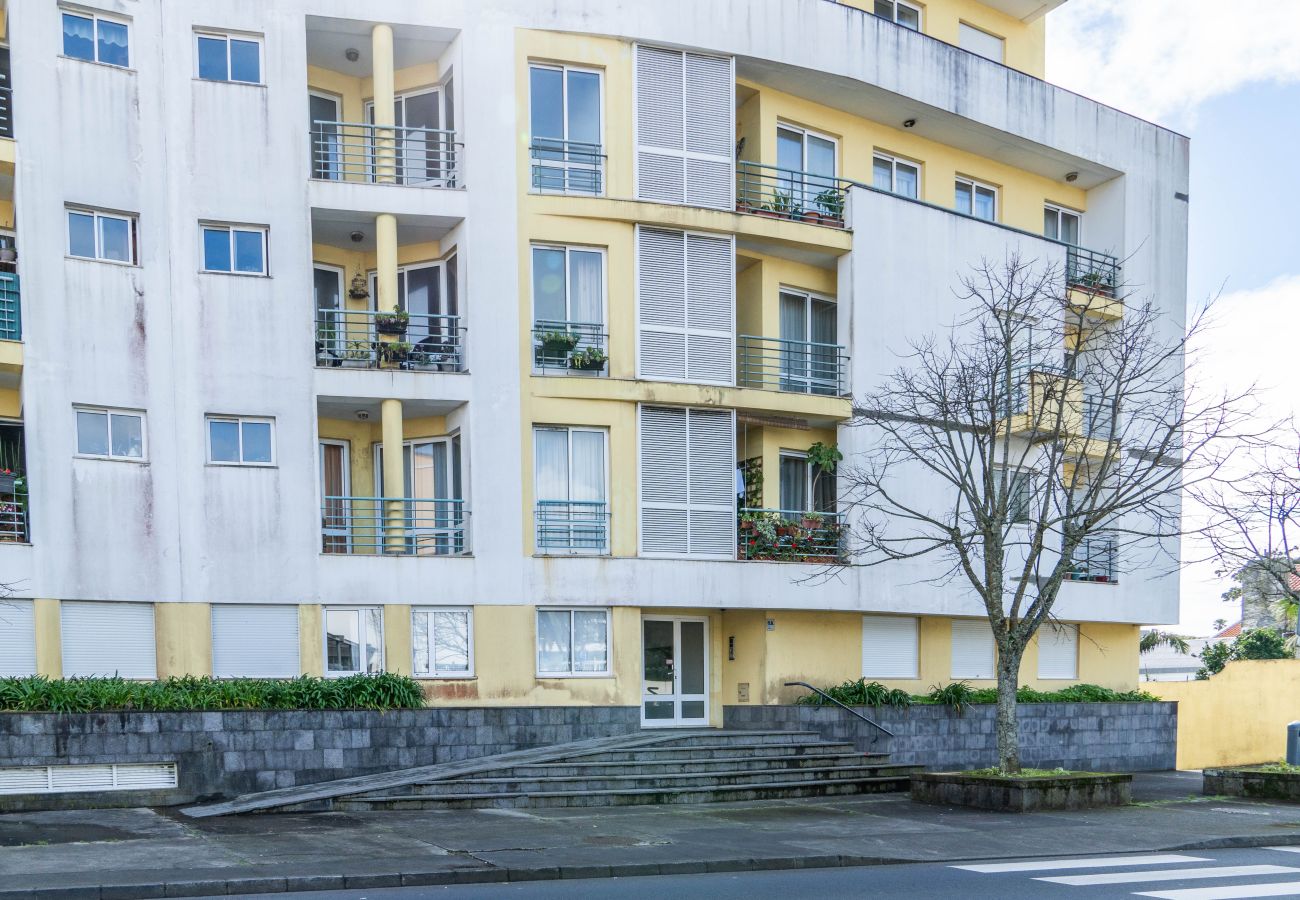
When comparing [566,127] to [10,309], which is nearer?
[10,309]

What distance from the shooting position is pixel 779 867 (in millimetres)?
13742

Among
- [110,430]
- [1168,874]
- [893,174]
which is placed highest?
[893,174]

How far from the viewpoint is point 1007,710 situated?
1891cm

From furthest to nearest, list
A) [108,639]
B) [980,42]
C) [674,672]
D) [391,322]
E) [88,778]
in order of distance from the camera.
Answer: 1. [980,42]
2. [674,672]
3. [391,322]
4. [108,639]
5. [88,778]

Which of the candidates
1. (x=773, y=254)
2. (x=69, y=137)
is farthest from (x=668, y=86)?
(x=69, y=137)

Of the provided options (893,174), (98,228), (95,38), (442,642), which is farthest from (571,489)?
(95,38)

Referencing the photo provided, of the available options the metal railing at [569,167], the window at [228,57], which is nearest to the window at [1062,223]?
the metal railing at [569,167]

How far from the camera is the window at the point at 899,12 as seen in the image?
2795 cm

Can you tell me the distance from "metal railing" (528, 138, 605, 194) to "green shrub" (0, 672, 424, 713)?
895 centimetres

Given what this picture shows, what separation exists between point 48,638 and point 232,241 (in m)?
6.84

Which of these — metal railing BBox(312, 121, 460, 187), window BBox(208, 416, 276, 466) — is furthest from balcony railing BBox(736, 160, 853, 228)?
window BBox(208, 416, 276, 466)

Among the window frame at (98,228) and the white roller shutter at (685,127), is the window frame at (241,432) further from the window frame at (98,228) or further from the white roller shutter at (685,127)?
the white roller shutter at (685,127)

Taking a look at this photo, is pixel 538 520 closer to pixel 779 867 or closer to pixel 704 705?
pixel 704 705

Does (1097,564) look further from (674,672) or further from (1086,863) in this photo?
(1086,863)
